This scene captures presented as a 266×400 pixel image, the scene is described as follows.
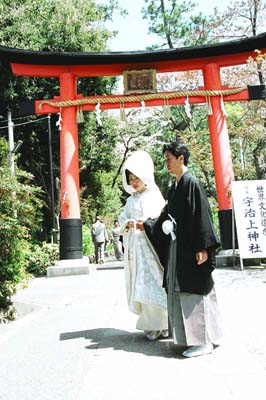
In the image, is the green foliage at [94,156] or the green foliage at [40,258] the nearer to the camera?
the green foliage at [40,258]

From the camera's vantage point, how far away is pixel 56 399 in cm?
265

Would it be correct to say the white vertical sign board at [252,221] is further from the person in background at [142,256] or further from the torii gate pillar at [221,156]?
the person in background at [142,256]

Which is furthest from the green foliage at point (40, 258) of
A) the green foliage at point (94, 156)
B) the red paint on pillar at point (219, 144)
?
the green foliage at point (94, 156)

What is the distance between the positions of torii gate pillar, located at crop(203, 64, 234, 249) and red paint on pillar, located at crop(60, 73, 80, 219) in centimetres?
392

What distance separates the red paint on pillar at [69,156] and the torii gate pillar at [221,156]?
3.92 meters

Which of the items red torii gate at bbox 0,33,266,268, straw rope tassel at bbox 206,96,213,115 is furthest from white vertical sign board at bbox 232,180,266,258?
straw rope tassel at bbox 206,96,213,115

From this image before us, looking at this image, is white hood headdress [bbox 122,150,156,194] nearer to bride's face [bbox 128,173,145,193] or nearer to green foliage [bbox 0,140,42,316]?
bride's face [bbox 128,173,145,193]

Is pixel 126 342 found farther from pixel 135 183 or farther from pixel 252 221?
pixel 252 221

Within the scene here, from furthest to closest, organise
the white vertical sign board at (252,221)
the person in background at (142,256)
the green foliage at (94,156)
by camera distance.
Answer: the green foliage at (94,156)
the white vertical sign board at (252,221)
the person in background at (142,256)

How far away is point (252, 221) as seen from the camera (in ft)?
29.9

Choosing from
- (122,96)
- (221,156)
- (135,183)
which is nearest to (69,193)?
(122,96)

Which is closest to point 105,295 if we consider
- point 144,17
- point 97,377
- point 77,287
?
point 77,287

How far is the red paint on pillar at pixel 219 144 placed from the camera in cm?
1108

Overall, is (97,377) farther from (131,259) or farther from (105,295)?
(105,295)
